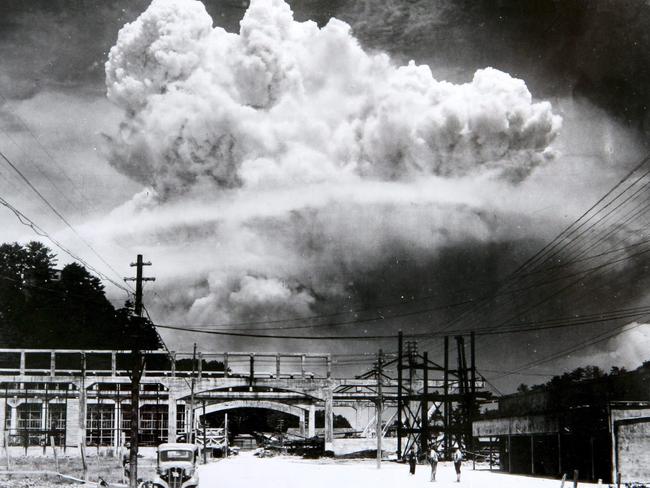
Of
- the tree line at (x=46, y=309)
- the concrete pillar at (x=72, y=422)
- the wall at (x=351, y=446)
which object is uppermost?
the tree line at (x=46, y=309)

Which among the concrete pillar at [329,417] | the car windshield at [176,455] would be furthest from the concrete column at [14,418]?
the car windshield at [176,455]

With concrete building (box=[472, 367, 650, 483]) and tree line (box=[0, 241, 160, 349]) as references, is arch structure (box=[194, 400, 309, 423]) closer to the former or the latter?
tree line (box=[0, 241, 160, 349])

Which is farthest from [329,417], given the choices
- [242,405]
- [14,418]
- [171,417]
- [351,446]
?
[14,418]

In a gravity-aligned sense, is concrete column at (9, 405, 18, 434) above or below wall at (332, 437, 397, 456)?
above

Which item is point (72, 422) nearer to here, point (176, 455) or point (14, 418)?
point (14, 418)

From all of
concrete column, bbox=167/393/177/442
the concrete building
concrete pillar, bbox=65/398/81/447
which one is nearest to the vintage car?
the concrete building

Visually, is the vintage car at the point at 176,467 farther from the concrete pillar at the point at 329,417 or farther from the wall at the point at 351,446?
the wall at the point at 351,446

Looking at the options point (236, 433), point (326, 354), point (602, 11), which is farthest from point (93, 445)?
point (602, 11)
